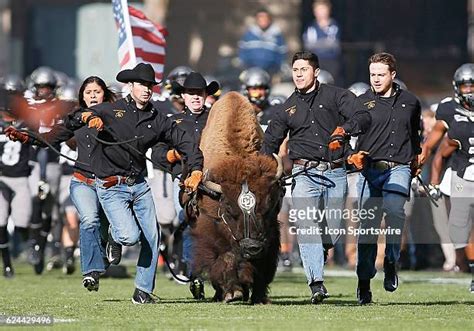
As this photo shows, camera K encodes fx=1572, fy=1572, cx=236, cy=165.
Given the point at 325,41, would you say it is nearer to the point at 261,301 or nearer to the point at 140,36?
the point at 140,36

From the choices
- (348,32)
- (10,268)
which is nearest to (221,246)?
(10,268)

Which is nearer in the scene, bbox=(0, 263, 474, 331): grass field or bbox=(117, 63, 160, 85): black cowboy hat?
bbox=(0, 263, 474, 331): grass field

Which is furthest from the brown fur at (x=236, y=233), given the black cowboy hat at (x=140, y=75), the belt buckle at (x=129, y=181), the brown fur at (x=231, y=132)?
the black cowboy hat at (x=140, y=75)

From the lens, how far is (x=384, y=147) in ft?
50.1

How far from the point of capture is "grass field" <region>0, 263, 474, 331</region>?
12875 mm

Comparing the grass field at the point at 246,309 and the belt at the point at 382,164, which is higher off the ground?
the belt at the point at 382,164

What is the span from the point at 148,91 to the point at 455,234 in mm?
4588

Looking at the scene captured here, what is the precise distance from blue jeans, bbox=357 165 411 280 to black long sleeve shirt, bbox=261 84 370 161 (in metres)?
0.44

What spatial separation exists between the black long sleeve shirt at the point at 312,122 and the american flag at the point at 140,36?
13.4ft

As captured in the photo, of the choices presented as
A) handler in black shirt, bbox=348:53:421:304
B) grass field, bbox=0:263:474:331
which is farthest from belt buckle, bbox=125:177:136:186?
handler in black shirt, bbox=348:53:421:304

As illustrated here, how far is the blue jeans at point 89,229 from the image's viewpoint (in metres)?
15.6

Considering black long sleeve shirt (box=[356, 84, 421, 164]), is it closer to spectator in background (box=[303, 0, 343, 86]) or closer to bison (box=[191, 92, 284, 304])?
bison (box=[191, 92, 284, 304])

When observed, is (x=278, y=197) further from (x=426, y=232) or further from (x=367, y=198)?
(x=426, y=232)

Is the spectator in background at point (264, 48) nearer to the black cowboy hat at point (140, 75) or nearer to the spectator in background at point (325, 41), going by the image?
the spectator in background at point (325, 41)
